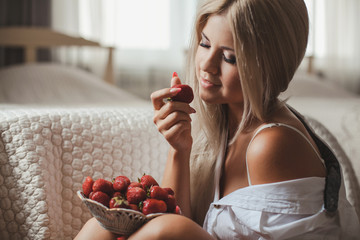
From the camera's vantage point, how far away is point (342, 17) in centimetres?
334

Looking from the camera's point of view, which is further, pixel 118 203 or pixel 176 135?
pixel 176 135

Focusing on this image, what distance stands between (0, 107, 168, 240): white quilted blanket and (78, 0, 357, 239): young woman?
6.9 inches

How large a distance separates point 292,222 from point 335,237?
113mm

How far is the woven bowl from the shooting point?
0.74 meters

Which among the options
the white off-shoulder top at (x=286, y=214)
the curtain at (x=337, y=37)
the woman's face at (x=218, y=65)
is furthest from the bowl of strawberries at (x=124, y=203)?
the curtain at (x=337, y=37)

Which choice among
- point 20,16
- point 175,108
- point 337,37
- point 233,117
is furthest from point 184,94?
point 337,37

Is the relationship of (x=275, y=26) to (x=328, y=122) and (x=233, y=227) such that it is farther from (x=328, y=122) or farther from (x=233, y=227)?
(x=328, y=122)

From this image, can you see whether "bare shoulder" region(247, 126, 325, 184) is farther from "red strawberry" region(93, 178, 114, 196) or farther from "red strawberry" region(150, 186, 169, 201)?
"red strawberry" region(93, 178, 114, 196)

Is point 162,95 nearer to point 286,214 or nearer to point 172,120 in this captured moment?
point 172,120

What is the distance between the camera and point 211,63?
0.90 meters

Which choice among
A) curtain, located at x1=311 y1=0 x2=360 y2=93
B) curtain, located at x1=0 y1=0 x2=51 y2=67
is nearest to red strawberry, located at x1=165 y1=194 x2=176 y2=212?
curtain, located at x1=0 y1=0 x2=51 y2=67

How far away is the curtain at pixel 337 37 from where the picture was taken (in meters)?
3.32

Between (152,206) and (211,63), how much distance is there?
1.11 feet

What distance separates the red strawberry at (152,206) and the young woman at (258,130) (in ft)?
0.07
